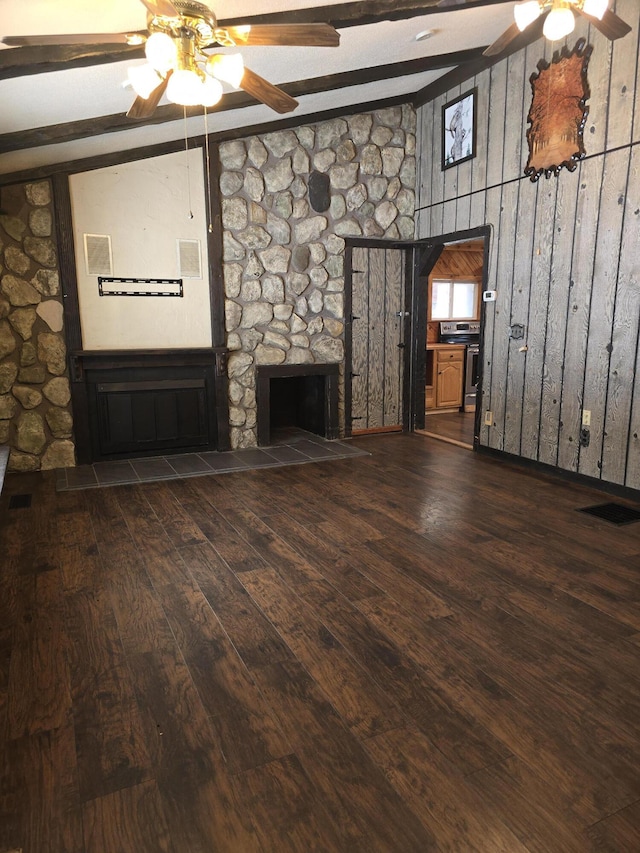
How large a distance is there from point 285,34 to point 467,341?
232 inches

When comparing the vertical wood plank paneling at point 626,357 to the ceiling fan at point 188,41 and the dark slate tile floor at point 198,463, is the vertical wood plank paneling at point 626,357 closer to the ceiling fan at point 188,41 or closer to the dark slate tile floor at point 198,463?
the dark slate tile floor at point 198,463

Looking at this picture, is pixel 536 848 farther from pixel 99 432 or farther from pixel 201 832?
pixel 99 432

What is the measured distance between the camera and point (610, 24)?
255 cm

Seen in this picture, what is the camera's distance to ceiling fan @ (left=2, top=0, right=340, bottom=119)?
2.23 meters

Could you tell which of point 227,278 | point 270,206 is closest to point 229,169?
point 270,206

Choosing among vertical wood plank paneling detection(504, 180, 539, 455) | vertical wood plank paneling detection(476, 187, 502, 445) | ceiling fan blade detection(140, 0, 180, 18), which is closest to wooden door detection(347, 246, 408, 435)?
vertical wood plank paneling detection(476, 187, 502, 445)

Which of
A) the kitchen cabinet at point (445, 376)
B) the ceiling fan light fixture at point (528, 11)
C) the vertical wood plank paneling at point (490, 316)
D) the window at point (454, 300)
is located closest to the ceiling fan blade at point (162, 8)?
the ceiling fan light fixture at point (528, 11)

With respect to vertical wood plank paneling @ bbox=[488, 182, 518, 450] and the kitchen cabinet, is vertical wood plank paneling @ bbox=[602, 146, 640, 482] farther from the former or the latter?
the kitchen cabinet

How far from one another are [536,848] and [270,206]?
16.8 ft

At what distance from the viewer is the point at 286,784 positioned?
154cm

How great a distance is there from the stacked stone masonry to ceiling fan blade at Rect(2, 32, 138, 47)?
101 inches

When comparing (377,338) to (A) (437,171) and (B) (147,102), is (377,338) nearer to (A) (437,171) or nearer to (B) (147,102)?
(A) (437,171)

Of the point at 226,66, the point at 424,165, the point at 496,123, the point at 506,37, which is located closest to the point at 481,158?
the point at 496,123

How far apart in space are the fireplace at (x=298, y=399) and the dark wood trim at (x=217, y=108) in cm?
225
